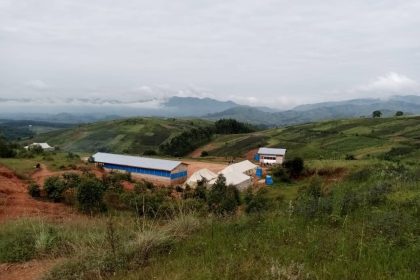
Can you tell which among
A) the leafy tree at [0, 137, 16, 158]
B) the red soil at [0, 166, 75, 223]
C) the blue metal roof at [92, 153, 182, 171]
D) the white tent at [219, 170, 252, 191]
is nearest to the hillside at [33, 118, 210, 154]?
the blue metal roof at [92, 153, 182, 171]

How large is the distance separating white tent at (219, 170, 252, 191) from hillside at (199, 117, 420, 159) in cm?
2081

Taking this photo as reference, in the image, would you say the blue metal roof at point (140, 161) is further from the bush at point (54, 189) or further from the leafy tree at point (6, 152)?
the bush at point (54, 189)

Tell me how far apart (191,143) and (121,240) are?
10082cm

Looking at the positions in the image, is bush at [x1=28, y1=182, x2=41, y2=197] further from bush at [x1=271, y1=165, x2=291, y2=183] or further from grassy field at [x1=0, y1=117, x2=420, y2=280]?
bush at [x1=271, y1=165, x2=291, y2=183]

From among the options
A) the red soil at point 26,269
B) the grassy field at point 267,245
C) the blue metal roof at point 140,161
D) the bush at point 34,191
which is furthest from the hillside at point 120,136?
the red soil at point 26,269

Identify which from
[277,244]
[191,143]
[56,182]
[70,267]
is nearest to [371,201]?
[277,244]

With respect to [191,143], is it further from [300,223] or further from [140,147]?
[300,223]

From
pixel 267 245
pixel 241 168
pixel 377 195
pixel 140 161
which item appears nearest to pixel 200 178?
pixel 241 168

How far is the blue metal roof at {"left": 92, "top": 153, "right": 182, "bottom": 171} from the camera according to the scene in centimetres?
5712

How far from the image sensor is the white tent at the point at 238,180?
5019 centimetres

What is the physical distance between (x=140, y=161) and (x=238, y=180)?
55.9 ft

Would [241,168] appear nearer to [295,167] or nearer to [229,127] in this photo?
[295,167]

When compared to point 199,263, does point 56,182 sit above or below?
below

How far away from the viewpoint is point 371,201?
997 cm
